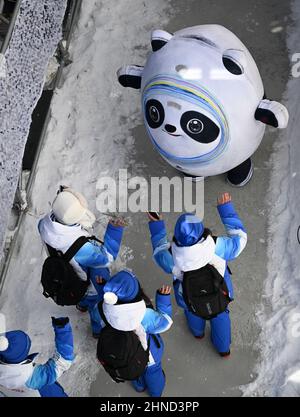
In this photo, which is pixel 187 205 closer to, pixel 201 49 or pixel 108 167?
pixel 108 167

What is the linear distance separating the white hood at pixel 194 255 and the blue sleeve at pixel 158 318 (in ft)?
0.82

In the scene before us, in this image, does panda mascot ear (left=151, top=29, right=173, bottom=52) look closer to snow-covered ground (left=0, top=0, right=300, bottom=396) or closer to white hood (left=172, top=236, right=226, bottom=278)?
snow-covered ground (left=0, top=0, right=300, bottom=396)

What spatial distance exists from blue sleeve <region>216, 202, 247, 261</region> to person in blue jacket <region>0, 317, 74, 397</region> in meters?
1.01

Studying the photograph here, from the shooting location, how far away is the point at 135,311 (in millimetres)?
3566

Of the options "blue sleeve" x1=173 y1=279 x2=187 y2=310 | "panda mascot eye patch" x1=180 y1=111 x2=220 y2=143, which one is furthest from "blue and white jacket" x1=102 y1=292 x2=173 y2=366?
"panda mascot eye patch" x1=180 y1=111 x2=220 y2=143

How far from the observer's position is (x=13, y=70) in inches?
179

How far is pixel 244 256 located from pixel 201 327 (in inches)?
26.4

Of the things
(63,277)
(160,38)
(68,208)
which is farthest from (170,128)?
(63,277)

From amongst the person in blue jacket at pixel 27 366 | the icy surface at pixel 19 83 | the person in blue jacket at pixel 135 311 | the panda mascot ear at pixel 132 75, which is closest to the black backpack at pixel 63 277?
the person in blue jacket at pixel 27 366

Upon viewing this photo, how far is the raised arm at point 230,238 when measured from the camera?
3914mm

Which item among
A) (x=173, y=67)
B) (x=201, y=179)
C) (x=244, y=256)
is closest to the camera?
(x=173, y=67)

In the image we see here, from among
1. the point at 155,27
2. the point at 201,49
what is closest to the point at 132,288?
the point at 201,49

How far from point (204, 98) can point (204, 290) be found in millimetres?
1227

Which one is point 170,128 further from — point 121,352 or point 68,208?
point 121,352
